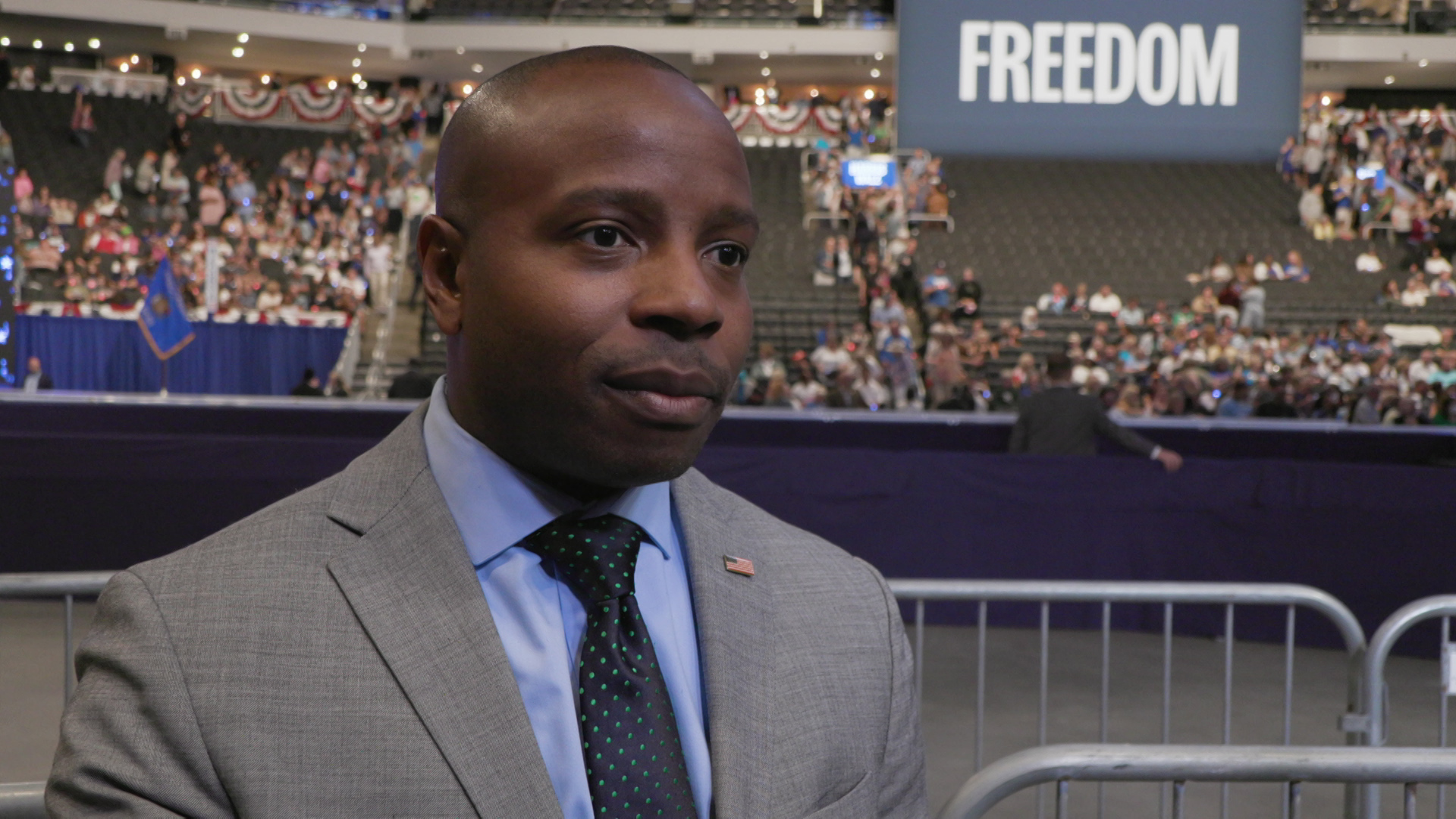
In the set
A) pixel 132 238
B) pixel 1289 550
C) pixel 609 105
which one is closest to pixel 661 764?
pixel 609 105

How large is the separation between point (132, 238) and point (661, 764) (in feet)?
73.6

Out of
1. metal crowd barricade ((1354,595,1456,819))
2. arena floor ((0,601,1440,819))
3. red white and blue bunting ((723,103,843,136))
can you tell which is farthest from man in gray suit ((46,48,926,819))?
red white and blue bunting ((723,103,843,136))

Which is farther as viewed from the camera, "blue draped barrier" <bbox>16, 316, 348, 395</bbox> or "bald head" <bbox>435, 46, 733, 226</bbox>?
"blue draped barrier" <bbox>16, 316, 348, 395</bbox>

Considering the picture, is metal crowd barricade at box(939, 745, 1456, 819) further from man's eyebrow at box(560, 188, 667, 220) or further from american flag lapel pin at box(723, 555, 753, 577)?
man's eyebrow at box(560, 188, 667, 220)

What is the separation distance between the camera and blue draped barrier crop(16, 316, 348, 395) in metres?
16.8

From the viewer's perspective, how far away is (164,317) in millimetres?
13148

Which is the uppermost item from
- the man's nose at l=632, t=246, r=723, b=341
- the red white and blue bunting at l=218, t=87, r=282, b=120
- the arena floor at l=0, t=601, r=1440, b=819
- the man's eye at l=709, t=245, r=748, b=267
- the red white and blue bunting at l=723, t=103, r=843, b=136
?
the red white and blue bunting at l=218, t=87, r=282, b=120

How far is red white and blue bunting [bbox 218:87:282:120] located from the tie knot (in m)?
29.2

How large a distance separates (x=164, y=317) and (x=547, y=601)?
43.7ft

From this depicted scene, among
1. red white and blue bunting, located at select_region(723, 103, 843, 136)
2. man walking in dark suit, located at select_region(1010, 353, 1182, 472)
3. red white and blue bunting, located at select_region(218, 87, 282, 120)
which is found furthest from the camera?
red white and blue bunting, located at select_region(723, 103, 843, 136)

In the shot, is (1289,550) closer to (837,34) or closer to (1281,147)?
(1281,147)

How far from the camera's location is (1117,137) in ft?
19.5

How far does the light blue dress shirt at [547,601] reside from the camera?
40.9 inches

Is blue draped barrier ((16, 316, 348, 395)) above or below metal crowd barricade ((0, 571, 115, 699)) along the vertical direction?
below
